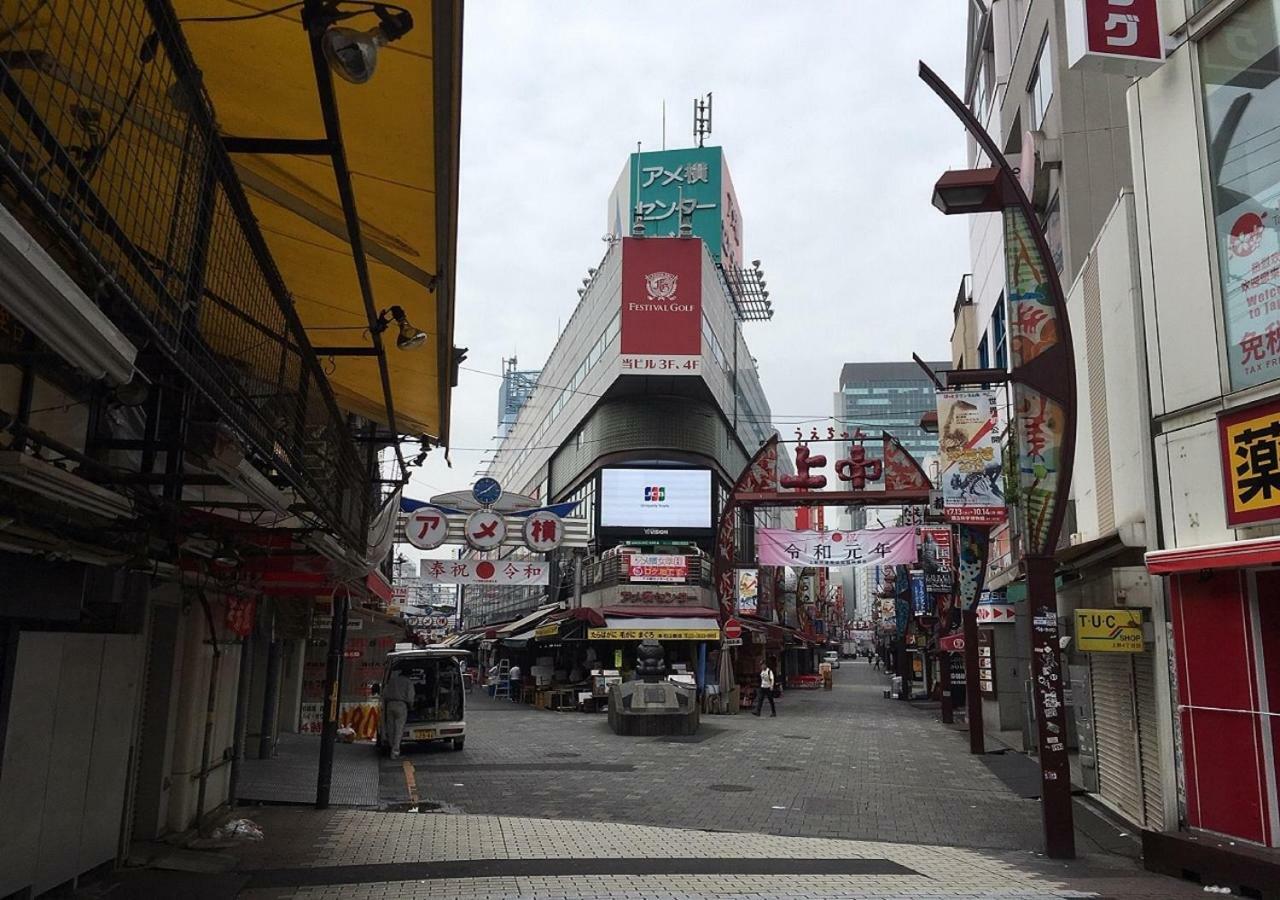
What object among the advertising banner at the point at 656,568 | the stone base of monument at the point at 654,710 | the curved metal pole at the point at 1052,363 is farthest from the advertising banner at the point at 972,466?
the advertising banner at the point at 656,568

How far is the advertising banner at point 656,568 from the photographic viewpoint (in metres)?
41.2

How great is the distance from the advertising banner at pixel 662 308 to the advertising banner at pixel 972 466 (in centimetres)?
2594

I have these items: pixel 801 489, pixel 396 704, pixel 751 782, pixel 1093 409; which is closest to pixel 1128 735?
pixel 1093 409

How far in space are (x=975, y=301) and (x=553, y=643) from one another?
22.6m

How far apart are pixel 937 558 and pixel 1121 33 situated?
27276mm

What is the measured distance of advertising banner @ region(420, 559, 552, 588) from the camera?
2856cm

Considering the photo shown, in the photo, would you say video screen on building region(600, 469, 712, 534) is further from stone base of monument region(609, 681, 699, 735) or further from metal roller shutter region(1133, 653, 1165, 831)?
metal roller shutter region(1133, 653, 1165, 831)

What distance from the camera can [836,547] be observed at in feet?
85.1

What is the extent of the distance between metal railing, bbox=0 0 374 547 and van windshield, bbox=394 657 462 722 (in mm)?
15582

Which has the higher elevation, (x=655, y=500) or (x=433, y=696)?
(x=655, y=500)

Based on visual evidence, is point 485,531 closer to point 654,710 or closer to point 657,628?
point 654,710

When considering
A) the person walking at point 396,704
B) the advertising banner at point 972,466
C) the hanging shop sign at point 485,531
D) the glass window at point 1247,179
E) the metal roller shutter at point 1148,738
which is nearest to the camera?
the glass window at point 1247,179

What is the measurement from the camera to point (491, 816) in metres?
13.0

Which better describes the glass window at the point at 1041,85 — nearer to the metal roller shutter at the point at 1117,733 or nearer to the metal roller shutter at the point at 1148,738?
the metal roller shutter at the point at 1117,733
